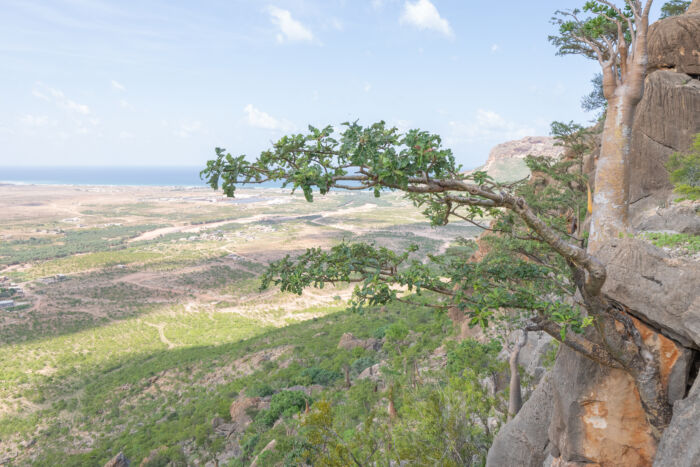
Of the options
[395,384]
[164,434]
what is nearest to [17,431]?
[164,434]

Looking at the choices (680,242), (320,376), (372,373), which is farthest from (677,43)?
(320,376)

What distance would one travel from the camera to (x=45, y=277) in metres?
81.1

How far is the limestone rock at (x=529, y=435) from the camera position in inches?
340

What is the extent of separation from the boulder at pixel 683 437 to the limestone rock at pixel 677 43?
22.5m

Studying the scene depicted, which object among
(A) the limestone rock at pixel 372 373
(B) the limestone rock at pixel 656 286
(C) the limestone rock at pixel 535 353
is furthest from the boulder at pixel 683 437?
(A) the limestone rock at pixel 372 373

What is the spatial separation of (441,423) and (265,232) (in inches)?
5272

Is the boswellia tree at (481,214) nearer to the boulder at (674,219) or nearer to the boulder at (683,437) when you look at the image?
the boulder at (683,437)

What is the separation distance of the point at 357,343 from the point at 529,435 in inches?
1191

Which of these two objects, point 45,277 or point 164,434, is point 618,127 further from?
point 45,277

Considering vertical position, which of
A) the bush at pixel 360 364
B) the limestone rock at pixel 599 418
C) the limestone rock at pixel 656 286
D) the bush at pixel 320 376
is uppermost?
the limestone rock at pixel 656 286

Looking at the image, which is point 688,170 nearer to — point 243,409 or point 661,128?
point 661,128

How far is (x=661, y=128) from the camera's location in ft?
60.3

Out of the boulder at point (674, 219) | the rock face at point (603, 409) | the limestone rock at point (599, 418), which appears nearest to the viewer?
the rock face at point (603, 409)

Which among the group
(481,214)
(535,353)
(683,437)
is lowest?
(535,353)
